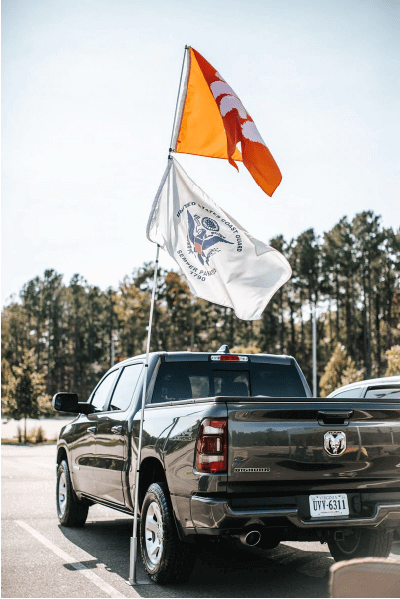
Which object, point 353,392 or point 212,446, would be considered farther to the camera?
point 353,392

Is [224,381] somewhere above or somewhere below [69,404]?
above

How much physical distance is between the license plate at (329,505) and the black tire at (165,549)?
1.03 meters

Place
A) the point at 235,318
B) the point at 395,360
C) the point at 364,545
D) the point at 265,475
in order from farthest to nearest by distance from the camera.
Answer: the point at 235,318, the point at 395,360, the point at 364,545, the point at 265,475

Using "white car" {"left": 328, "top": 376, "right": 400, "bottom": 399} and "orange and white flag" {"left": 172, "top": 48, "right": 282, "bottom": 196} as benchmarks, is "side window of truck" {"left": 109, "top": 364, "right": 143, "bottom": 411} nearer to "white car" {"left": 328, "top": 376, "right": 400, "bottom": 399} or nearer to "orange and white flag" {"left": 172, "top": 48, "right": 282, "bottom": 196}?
"orange and white flag" {"left": 172, "top": 48, "right": 282, "bottom": 196}

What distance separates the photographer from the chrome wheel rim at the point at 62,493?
29.2ft

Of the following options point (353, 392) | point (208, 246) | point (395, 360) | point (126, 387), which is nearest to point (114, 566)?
point (126, 387)

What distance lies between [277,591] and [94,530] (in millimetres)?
3775

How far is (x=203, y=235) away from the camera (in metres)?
6.72

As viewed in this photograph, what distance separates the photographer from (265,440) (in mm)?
5145

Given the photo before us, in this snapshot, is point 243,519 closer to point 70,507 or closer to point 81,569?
point 81,569

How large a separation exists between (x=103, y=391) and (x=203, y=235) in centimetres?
275

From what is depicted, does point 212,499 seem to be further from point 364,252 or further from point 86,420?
point 364,252

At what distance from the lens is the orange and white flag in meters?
7.02

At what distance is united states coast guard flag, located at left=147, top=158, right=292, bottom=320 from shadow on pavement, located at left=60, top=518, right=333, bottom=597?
2321 mm
